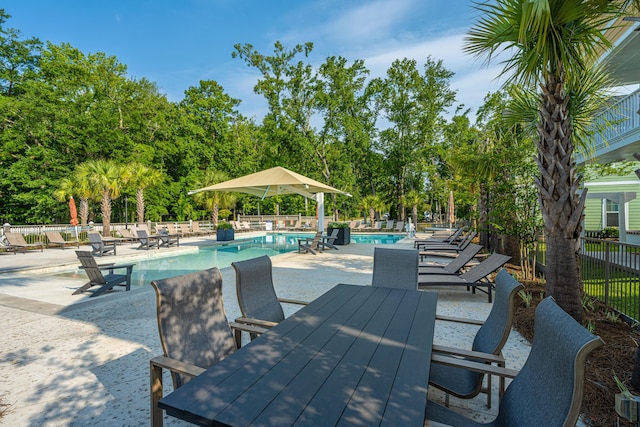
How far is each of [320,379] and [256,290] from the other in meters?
1.85

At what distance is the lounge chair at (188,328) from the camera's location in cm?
212

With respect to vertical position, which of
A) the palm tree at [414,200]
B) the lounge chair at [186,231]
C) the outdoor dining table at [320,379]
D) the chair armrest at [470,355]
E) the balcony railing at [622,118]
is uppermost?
the balcony railing at [622,118]

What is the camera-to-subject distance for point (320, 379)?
65.4 inches

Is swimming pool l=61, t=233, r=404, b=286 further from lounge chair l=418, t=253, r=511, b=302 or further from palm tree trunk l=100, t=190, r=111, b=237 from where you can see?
lounge chair l=418, t=253, r=511, b=302

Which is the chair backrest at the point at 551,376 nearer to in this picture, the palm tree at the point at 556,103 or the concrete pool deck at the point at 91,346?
the concrete pool deck at the point at 91,346

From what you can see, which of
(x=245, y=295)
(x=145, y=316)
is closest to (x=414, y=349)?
(x=245, y=295)

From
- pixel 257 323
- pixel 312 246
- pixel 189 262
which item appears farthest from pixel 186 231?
pixel 257 323

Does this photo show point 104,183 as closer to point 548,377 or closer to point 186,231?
point 186,231

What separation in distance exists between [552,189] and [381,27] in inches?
540

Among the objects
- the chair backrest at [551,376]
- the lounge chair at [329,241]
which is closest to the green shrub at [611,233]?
the lounge chair at [329,241]

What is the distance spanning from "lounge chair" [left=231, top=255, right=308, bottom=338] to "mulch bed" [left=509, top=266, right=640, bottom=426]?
2526 millimetres

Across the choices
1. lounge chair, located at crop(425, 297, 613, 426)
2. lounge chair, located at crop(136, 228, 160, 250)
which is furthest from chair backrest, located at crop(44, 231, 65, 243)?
lounge chair, located at crop(425, 297, 613, 426)

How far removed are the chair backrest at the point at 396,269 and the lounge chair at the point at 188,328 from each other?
2.01 m

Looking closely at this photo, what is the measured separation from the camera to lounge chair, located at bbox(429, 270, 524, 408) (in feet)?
7.01
